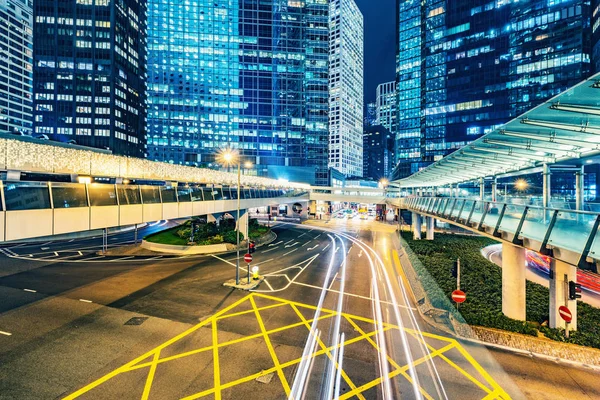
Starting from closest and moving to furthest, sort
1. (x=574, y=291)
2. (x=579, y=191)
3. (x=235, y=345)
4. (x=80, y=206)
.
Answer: (x=574, y=291) → (x=235, y=345) → (x=579, y=191) → (x=80, y=206)

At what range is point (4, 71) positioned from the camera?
10112 cm

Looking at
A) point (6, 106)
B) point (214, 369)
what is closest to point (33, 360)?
point (214, 369)

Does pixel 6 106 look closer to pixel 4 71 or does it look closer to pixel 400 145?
pixel 4 71

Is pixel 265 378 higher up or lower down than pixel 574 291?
lower down

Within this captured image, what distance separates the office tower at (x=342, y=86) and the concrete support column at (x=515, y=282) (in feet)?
438

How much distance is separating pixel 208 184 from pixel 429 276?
2010 cm

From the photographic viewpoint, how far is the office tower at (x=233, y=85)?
89375 millimetres

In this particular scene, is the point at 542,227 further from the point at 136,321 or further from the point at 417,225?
the point at 417,225

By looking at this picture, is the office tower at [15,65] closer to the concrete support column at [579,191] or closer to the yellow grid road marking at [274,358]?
the yellow grid road marking at [274,358]

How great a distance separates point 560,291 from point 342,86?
15271 centimetres

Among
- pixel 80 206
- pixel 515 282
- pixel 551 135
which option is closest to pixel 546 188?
pixel 551 135

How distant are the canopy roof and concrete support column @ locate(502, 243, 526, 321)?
478cm

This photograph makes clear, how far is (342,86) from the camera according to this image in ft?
487

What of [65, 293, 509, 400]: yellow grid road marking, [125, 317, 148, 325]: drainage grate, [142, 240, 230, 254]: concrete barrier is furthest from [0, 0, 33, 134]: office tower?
[65, 293, 509, 400]: yellow grid road marking
